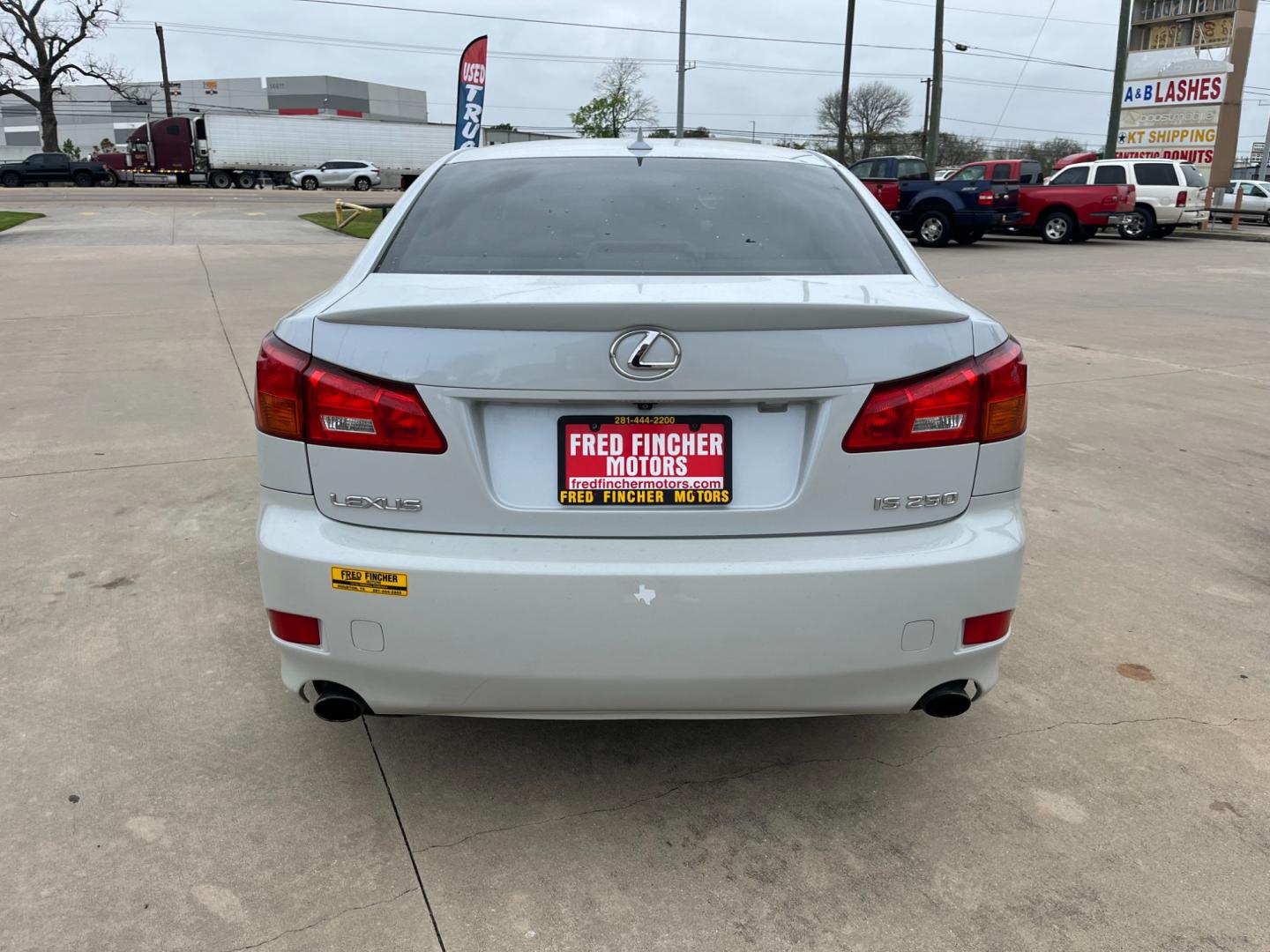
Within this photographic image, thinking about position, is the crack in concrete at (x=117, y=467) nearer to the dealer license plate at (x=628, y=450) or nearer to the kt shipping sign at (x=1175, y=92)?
the dealer license plate at (x=628, y=450)

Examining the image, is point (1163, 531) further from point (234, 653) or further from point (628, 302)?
point (234, 653)

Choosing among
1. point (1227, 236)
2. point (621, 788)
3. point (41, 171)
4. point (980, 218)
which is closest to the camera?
point (621, 788)

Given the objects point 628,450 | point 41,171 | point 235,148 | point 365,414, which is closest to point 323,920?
point 365,414

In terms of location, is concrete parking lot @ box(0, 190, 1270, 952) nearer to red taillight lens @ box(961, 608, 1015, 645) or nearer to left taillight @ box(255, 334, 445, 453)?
red taillight lens @ box(961, 608, 1015, 645)

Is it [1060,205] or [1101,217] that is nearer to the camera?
[1101,217]

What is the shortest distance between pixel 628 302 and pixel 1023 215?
22171 millimetres

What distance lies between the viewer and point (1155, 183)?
74.7ft

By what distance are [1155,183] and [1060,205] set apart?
2.53 meters

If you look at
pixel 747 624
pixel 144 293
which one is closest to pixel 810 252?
pixel 747 624

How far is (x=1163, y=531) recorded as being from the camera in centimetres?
447

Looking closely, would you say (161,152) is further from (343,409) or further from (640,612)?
(640,612)

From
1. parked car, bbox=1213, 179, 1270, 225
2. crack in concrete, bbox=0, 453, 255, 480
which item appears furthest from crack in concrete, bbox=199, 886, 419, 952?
parked car, bbox=1213, 179, 1270, 225

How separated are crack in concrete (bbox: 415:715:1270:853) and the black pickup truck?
5299 centimetres

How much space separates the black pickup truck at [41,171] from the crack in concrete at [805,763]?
53.0 metres
